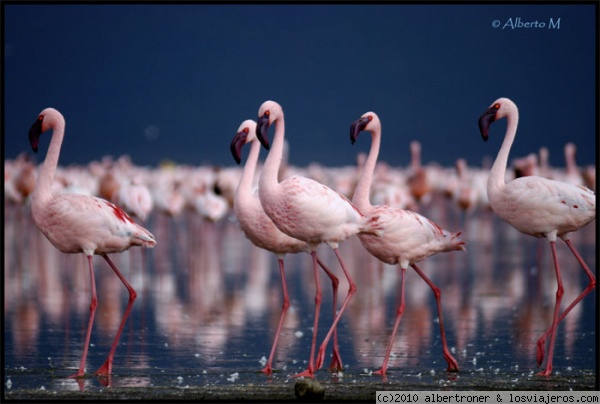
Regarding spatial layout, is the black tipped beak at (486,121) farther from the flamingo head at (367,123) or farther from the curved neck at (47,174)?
the curved neck at (47,174)

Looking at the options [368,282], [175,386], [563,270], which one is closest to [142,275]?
[368,282]

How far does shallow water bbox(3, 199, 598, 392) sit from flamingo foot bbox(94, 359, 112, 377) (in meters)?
0.05

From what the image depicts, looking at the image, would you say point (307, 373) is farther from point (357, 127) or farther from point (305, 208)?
point (357, 127)

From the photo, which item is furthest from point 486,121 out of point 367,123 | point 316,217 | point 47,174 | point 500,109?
point 47,174

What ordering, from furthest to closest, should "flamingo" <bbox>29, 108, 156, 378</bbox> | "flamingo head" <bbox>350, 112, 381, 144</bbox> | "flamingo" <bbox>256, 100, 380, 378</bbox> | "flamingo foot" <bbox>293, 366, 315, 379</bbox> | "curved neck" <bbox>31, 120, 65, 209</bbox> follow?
1. "flamingo head" <bbox>350, 112, 381, 144</bbox>
2. "curved neck" <bbox>31, 120, 65, 209</bbox>
3. "flamingo" <bbox>29, 108, 156, 378</bbox>
4. "flamingo" <bbox>256, 100, 380, 378</bbox>
5. "flamingo foot" <bbox>293, 366, 315, 379</bbox>

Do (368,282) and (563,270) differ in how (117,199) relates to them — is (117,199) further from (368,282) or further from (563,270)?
(563,270)

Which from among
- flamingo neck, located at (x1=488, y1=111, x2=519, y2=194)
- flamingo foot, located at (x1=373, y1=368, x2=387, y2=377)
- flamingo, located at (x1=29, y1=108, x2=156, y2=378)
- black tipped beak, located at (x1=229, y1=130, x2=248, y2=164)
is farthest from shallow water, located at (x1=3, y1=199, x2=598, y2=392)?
black tipped beak, located at (x1=229, y1=130, x2=248, y2=164)

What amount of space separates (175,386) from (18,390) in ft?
2.74

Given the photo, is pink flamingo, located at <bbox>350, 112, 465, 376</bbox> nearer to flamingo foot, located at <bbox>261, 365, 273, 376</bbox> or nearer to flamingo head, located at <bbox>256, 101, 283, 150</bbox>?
flamingo head, located at <bbox>256, 101, 283, 150</bbox>

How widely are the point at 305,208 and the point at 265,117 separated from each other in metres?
0.61

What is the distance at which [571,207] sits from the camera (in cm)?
682

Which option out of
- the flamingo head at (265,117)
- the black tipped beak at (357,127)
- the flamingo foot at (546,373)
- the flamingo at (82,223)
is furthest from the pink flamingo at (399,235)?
the flamingo at (82,223)

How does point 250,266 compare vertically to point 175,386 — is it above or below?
above

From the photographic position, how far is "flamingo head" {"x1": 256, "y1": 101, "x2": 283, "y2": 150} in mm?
6336
